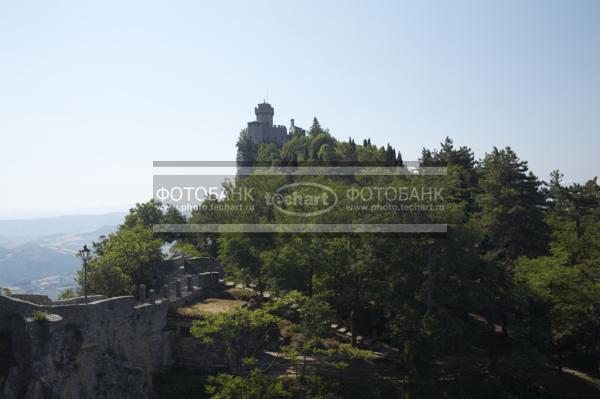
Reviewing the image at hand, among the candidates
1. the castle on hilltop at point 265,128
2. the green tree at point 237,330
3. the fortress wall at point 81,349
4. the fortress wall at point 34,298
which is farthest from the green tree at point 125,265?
the castle on hilltop at point 265,128

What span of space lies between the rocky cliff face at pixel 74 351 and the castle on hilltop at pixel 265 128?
8726 centimetres

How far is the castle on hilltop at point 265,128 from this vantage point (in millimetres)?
112250

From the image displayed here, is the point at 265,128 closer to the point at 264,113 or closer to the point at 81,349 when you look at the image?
the point at 264,113

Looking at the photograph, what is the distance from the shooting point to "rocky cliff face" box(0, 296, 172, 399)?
21.8m

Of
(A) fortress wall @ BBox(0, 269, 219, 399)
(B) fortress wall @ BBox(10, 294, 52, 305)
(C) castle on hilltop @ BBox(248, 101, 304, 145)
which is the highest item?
(C) castle on hilltop @ BBox(248, 101, 304, 145)

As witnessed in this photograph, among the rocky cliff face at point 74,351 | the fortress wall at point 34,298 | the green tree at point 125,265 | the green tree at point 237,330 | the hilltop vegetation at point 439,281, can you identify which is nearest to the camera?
the rocky cliff face at point 74,351

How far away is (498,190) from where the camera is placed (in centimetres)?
3922

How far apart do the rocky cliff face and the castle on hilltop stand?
87260mm

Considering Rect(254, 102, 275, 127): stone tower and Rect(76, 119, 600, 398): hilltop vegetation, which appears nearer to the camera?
Rect(76, 119, 600, 398): hilltop vegetation

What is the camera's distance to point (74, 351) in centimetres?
2280

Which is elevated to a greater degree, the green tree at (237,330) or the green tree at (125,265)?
the green tree at (125,265)

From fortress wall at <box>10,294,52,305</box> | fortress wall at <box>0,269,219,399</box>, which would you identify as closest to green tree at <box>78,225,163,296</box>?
fortress wall at <box>0,269,219,399</box>

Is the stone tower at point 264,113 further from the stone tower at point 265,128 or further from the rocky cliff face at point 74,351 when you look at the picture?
the rocky cliff face at point 74,351

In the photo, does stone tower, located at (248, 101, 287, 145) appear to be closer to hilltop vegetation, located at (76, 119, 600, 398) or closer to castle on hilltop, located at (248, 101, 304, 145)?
castle on hilltop, located at (248, 101, 304, 145)
